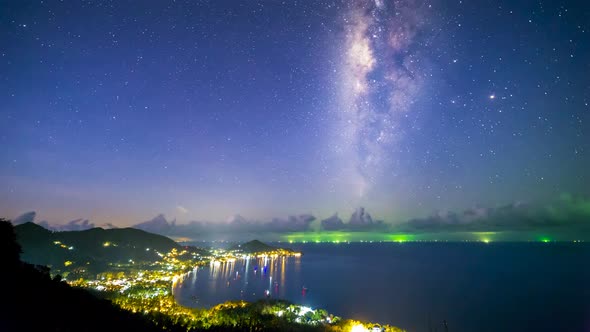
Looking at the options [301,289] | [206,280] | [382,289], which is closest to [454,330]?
[382,289]

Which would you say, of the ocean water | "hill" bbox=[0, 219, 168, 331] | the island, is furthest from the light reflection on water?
"hill" bbox=[0, 219, 168, 331]

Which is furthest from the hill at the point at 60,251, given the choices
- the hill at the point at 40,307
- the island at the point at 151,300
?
the hill at the point at 40,307

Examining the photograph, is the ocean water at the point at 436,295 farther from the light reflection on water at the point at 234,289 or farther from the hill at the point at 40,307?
the hill at the point at 40,307

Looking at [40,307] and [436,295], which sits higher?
[40,307]

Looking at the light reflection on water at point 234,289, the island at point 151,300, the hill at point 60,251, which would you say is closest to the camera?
the island at point 151,300

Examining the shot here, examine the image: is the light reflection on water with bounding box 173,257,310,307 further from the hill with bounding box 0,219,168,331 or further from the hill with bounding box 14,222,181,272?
the hill with bounding box 0,219,168,331

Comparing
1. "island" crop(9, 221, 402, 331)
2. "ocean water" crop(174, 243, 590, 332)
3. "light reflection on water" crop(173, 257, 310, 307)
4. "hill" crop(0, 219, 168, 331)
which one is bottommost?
"light reflection on water" crop(173, 257, 310, 307)

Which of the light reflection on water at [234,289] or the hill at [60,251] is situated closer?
the light reflection on water at [234,289]

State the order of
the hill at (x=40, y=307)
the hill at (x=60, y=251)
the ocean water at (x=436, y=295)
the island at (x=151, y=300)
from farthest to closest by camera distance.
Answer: the hill at (x=60, y=251) < the ocean water at (x=436, y=295) < the island at (x=151, y=300) < the hill at (x=40, y=307)

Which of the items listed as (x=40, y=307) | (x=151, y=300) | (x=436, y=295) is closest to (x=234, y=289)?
(x=151, y=300)

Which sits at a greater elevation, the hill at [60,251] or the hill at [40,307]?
the hill at [40,307]

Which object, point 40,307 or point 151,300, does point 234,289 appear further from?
point 40,307
